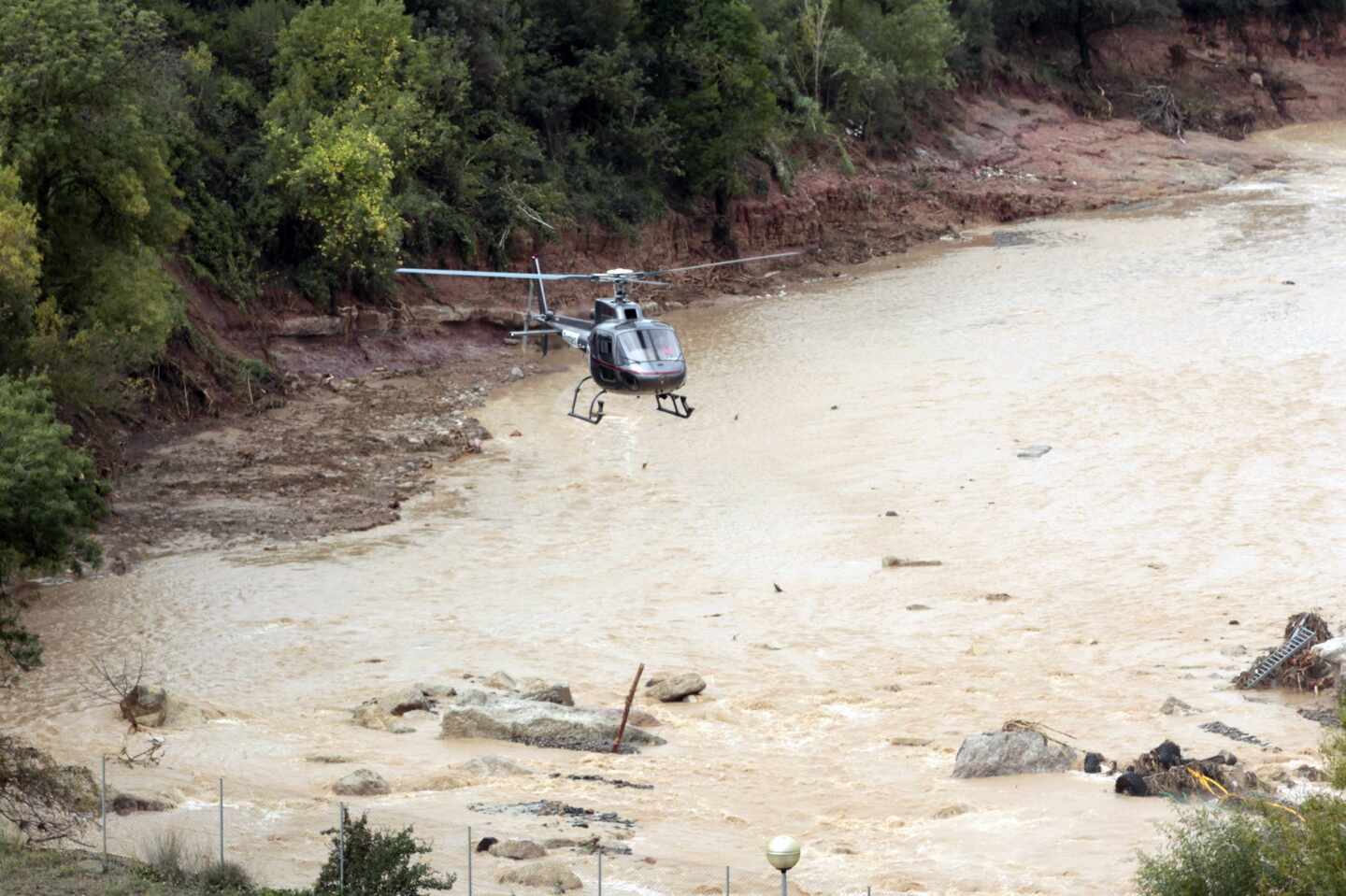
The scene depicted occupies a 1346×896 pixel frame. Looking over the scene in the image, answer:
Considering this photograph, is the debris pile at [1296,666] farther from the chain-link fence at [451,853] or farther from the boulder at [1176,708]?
the chain-link fence at [451,853]

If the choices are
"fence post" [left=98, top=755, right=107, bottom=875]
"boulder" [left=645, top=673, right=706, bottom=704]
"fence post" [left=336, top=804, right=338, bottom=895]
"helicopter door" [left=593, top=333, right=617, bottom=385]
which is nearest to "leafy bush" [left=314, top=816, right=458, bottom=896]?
"fence post" [left=336, top=804, right=338, bottom=895]

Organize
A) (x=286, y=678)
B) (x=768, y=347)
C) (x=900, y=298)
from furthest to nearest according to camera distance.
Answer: (x=900, y=298) < (x=768, y=347) < (x=286, y=678)

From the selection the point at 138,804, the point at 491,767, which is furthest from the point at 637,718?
the point at 138,804

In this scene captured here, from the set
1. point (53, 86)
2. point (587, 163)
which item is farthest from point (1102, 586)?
point (587, 163)

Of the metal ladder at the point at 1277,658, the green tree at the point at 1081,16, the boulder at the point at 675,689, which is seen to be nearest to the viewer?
the metal ladder at the point at 1277,658

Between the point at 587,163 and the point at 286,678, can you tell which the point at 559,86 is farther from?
the point at 286,678

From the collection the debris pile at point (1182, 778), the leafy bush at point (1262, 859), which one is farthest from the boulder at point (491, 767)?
the leafy bush at point (1262, 859)

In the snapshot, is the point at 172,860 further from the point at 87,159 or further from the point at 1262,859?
the point at 87,159
